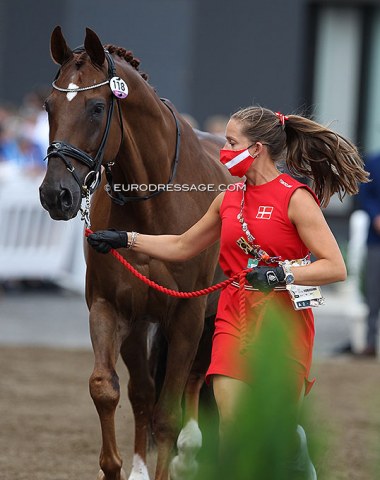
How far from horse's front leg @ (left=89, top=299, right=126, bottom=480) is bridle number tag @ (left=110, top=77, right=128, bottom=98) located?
0.88 metres

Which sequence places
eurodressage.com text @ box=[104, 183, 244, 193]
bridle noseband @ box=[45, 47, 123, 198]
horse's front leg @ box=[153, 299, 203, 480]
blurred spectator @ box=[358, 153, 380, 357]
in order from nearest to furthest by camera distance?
bridle noseband @ box=[45, 47, 123, 198] → eurodressage.com text @ box=[104, 183, 244, 193] → horse's front leg @ box=[153, 299, 203, 480] → blurred spectator @ box=[358, 153, 380, 357]

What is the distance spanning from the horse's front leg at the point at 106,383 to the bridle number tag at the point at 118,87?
0.88 meters

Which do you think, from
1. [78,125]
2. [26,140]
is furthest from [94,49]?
[26,140]

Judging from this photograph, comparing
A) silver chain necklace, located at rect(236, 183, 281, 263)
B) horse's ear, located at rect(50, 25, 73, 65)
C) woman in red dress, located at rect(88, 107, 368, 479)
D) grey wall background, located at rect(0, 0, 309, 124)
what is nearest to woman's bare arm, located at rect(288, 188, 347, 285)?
woman in red dress, located at rect(88, 107, 368, 479)

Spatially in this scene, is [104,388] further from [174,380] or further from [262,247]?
[262,247]

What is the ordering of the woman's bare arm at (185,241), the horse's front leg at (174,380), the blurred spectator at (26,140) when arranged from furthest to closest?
the blurred spectator at (26,140) < the horse's front leg at (174,380) < the woman's bare arm at (185,241)

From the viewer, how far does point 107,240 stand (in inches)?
171

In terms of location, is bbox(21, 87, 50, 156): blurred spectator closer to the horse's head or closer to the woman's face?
the horse's head

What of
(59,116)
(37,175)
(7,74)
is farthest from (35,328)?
(59,116)

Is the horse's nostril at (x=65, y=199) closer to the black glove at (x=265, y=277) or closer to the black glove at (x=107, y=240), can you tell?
the black glove at (x=107, y=240)

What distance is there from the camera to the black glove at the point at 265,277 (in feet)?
12.6

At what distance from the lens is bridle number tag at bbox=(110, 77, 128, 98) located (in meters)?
4.41

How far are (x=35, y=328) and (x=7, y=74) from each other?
5.50 metres

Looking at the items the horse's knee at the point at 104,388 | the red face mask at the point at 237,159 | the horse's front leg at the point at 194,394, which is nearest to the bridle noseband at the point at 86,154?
the red face mask at the point at 237,159
